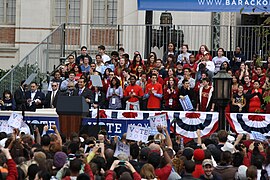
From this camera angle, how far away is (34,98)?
28172mm

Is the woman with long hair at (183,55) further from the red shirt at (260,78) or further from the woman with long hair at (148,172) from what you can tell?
the woman with long hair at (148,172)

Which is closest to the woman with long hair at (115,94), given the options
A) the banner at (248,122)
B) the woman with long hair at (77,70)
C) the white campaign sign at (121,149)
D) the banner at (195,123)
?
the woman with long hair at (77,70)

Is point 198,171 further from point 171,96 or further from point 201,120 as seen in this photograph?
point 171,96

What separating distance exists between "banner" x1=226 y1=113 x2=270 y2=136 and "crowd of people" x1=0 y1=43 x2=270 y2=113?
0.90 ft

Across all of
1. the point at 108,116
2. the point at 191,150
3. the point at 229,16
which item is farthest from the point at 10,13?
the point at 191,150

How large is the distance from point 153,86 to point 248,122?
10.5ft

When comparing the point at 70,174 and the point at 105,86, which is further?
the point at 105,86

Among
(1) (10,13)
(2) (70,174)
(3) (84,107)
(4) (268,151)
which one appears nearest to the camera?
(2) (70,174)

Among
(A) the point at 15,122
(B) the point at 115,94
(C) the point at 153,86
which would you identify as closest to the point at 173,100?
(C) the point at 153,86

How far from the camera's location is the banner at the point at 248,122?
83.6ft

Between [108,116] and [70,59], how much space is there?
6155mm

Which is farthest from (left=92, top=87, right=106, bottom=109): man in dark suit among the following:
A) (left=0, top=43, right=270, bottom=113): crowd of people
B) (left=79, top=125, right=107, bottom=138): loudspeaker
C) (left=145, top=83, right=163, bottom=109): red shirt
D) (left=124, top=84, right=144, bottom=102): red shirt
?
(left=79, top=125, right=107, bottom=138): loudspeaker

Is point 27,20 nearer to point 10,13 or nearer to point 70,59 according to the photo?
point 10,13

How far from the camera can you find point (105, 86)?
28797 millimetres
